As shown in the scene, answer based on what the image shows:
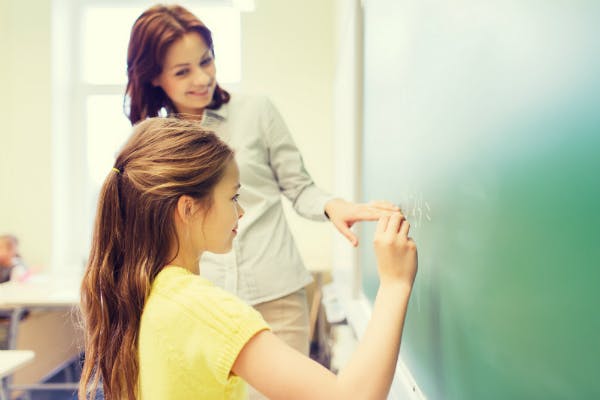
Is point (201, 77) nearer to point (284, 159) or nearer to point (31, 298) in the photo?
point (284, 159)

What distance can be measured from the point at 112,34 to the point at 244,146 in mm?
3547

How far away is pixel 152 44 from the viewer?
1.17 metres

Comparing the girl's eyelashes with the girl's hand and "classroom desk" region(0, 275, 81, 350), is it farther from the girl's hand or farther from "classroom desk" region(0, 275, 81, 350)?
"classroom desk" region(0, 275, 81, 350)

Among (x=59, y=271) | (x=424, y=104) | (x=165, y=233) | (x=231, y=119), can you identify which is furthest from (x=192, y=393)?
(x=59, y=271)

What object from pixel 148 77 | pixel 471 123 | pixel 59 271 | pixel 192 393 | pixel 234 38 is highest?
pixel 234 38

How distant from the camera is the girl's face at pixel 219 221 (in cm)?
79

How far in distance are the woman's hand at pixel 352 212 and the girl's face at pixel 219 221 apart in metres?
0.23

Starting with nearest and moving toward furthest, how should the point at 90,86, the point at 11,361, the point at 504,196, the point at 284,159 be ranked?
1. the point at 504,196
2. the point at 284,159
3. the point at 11,361
4. the point at 90,86

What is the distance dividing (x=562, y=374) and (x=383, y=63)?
3.15 ft

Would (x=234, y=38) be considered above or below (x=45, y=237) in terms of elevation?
above

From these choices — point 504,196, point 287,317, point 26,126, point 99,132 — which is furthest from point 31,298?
point 504,196

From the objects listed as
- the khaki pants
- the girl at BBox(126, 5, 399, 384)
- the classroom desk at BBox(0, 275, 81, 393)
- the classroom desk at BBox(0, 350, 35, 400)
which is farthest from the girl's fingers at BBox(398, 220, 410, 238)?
the classroom desk at BBox(0, 275, 81, 393)

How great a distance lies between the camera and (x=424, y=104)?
80 centimetres

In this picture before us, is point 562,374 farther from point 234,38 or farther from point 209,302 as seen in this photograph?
point 234,38
